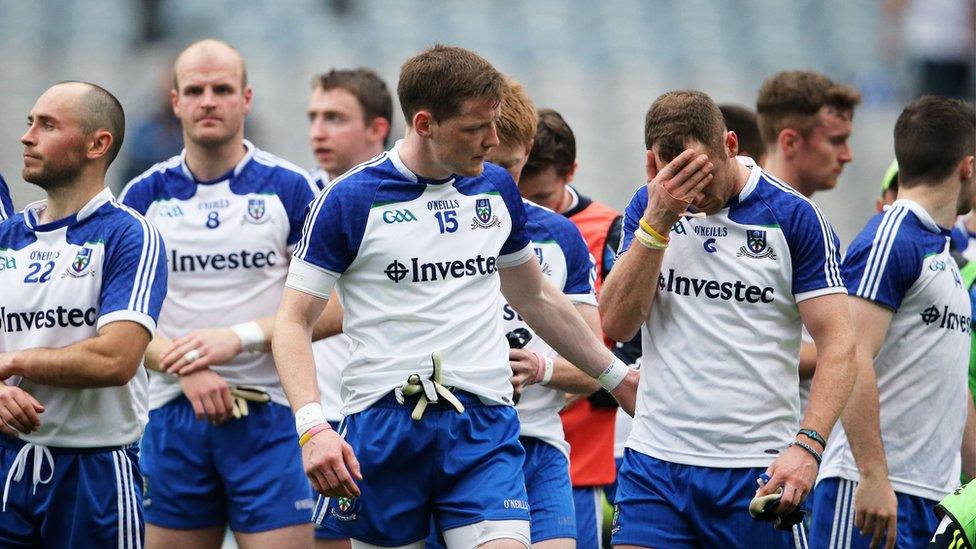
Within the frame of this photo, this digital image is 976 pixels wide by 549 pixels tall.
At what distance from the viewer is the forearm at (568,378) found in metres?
5.91

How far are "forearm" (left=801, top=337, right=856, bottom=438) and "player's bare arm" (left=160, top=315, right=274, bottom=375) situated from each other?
2841mm

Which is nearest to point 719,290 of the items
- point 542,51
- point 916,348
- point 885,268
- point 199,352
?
point 885,268

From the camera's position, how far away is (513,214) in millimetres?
5301

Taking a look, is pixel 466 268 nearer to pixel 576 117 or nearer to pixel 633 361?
pixel 633 361

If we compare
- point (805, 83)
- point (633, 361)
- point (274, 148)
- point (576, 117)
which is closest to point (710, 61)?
point (576, 117)

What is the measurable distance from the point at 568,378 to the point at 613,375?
0.43 metres

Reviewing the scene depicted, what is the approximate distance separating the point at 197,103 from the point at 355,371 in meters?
2.56

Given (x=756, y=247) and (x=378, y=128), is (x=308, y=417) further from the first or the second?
(x=378, y=128)

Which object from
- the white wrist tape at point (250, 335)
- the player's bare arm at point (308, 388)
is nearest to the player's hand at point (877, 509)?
the player's bare arm at point (308, 388)

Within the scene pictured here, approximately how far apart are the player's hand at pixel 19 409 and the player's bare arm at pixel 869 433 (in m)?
3.18

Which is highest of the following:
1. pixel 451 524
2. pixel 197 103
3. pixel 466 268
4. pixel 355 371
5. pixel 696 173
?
pixel 197 103

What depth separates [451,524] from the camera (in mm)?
4957

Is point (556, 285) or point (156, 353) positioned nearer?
point (556, 285)

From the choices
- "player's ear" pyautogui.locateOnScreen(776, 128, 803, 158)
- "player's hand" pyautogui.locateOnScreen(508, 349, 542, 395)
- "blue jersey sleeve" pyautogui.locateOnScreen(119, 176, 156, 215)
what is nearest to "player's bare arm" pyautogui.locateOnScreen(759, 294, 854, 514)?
"player's hand" pyautogui.locateOnScreen(508, 349, 542, 395)
